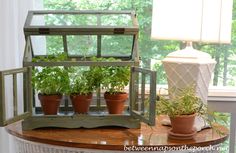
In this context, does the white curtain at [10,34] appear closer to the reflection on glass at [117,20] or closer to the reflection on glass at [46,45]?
the reflection on glass at [46,45]

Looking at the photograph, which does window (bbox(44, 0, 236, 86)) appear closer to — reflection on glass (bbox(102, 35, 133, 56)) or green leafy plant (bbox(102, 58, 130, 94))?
reflection on glass (bbox(102, 35, 133, 56))

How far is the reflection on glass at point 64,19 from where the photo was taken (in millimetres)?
1766

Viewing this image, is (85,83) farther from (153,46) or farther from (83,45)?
(153,46)

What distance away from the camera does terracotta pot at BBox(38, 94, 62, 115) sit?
152cm

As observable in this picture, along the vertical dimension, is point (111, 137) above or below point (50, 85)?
below

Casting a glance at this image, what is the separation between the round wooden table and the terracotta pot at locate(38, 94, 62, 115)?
0.08 m

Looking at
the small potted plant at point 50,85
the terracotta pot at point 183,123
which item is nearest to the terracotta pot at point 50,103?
the small potted plant at point 50,85

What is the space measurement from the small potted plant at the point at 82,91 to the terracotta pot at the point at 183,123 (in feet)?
1.28

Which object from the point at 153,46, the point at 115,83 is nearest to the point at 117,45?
the point at 153,46

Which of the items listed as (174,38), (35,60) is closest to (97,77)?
(35,60)

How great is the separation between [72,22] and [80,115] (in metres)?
0.66

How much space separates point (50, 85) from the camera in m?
1.51

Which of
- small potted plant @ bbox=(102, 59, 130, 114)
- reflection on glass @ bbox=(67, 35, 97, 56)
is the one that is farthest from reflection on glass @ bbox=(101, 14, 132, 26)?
small potted plant @ bbox=(102, 59, 130, 114)

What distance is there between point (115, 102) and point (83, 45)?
422 millimetres
